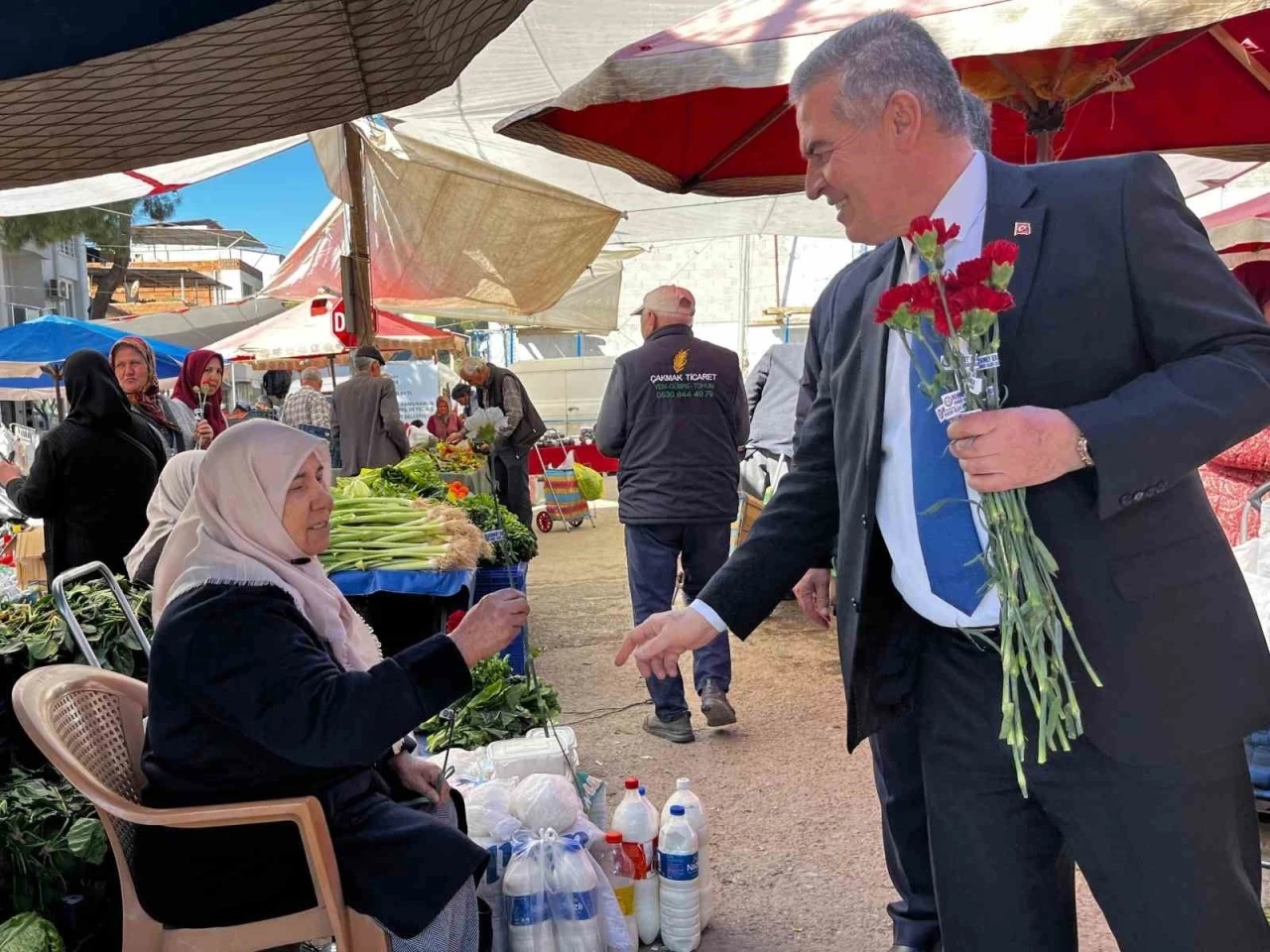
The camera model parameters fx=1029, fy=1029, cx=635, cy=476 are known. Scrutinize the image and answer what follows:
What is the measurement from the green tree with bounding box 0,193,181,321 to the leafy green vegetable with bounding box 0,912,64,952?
18201 millimetres

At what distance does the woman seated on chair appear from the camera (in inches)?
86.2

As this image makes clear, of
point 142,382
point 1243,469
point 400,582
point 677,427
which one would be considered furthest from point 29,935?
point 1243,469

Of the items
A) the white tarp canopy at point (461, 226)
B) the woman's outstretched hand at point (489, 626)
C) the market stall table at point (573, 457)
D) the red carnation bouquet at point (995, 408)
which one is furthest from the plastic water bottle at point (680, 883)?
the market stall table at point (573, 457)

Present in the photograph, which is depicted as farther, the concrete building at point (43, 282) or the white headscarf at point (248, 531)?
the concrete building at point (43, 282)

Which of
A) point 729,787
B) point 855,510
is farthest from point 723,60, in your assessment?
point 729,787

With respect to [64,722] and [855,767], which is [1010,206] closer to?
[64,722]

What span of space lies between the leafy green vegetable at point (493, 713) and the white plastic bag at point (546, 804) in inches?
34.4

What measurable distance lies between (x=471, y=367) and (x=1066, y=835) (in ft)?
25.3

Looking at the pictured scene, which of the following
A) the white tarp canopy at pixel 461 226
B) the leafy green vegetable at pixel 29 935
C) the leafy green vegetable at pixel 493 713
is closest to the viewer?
the leafy green vegetable at pixel 29 935

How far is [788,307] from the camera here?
790 inches

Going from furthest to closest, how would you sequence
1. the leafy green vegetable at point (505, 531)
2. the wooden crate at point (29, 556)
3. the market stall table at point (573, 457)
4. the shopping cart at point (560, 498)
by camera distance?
the market stall table at point (573, 457) → the shopping cart at point (560, 498) → the wooden crate at point (29, 556) → the leafy green vegetable at point (505, 531)

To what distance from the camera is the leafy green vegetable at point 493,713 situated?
157 inches

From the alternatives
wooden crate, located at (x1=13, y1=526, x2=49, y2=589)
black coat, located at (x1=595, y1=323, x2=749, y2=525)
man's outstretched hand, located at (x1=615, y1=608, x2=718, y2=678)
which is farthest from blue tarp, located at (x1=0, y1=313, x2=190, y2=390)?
man's outstretched hand, located at (x1=615, y1=608, x2=718, y2=678)

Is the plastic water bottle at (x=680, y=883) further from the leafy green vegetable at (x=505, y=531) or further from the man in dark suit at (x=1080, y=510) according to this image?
the leafy green vegetable at (x=505, y=531)
